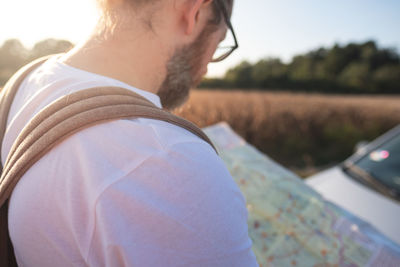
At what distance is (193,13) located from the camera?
872 millimetres

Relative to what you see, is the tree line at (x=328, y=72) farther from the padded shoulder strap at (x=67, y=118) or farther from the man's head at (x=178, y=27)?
the padded shoulder strap at (x=67, y=118)

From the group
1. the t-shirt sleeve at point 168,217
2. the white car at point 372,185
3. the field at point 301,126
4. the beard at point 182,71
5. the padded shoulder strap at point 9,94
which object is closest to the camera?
the t-shirt sleeve at point 168,217

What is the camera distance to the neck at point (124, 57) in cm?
77

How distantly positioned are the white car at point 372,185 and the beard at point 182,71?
1.62 meters

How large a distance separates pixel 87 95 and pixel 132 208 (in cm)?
29

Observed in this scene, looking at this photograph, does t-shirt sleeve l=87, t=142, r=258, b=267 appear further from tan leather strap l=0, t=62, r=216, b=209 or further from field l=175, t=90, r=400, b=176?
field l=175, t=90, r=400, b=176

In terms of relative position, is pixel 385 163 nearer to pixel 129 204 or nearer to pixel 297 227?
pixel 297 227

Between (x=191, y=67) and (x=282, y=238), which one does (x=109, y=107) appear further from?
(x=282, y=238)

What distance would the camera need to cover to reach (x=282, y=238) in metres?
1.31

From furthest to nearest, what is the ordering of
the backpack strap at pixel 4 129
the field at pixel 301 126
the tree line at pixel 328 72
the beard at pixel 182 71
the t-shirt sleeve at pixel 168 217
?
1. the tree line at pixel 328 72
2. the field at pixel 301 126
3. the beard at pixel 182 71
4. the backpack strap at pixel 4 129
5. the t-shirt sleeve at pixel 168 217

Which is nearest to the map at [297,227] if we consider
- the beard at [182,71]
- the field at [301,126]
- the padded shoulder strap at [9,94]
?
the beard at [182,71]

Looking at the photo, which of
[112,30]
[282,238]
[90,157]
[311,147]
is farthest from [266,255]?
[311,147]

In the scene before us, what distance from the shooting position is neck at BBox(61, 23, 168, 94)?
773mm

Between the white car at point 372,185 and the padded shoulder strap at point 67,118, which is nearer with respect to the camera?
the padded shoulder strap at point 67,118
